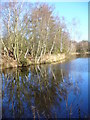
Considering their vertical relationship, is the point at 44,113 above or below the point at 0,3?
below

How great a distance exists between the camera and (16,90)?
6891 millimetres

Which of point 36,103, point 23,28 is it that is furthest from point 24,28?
point 36,103

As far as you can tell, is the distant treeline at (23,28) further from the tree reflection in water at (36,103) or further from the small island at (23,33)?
the tree reflection in water at (36,103)

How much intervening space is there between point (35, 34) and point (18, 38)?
2658 mm

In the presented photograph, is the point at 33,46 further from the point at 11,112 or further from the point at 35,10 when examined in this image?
the point at 11,112

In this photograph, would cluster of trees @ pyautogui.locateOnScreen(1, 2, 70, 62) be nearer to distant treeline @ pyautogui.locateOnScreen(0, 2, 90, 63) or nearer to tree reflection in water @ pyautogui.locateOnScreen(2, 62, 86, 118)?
distant treeline @ pyautogui.locateOnScreen(0, 2, 90, 63)

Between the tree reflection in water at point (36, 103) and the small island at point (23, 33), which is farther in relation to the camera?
the small island at point (23, 33)

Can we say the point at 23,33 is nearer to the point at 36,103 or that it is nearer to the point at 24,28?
the point at 24,28

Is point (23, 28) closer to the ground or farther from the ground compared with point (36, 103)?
farther from the ground

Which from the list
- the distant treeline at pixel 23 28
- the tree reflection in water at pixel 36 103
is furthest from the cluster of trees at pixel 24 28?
the tree reflection in water at pixel 36 103

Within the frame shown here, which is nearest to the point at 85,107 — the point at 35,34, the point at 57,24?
the point at 35,34

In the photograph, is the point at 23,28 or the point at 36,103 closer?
the point at 36,103

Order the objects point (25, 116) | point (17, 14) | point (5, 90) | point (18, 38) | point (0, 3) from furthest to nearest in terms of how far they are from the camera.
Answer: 1. point (18, 38)
2. point (17, 14)
3. point (0, 3)
4. point (5, 90)
5. point (25, 116)

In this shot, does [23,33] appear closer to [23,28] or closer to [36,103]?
[23,28]
